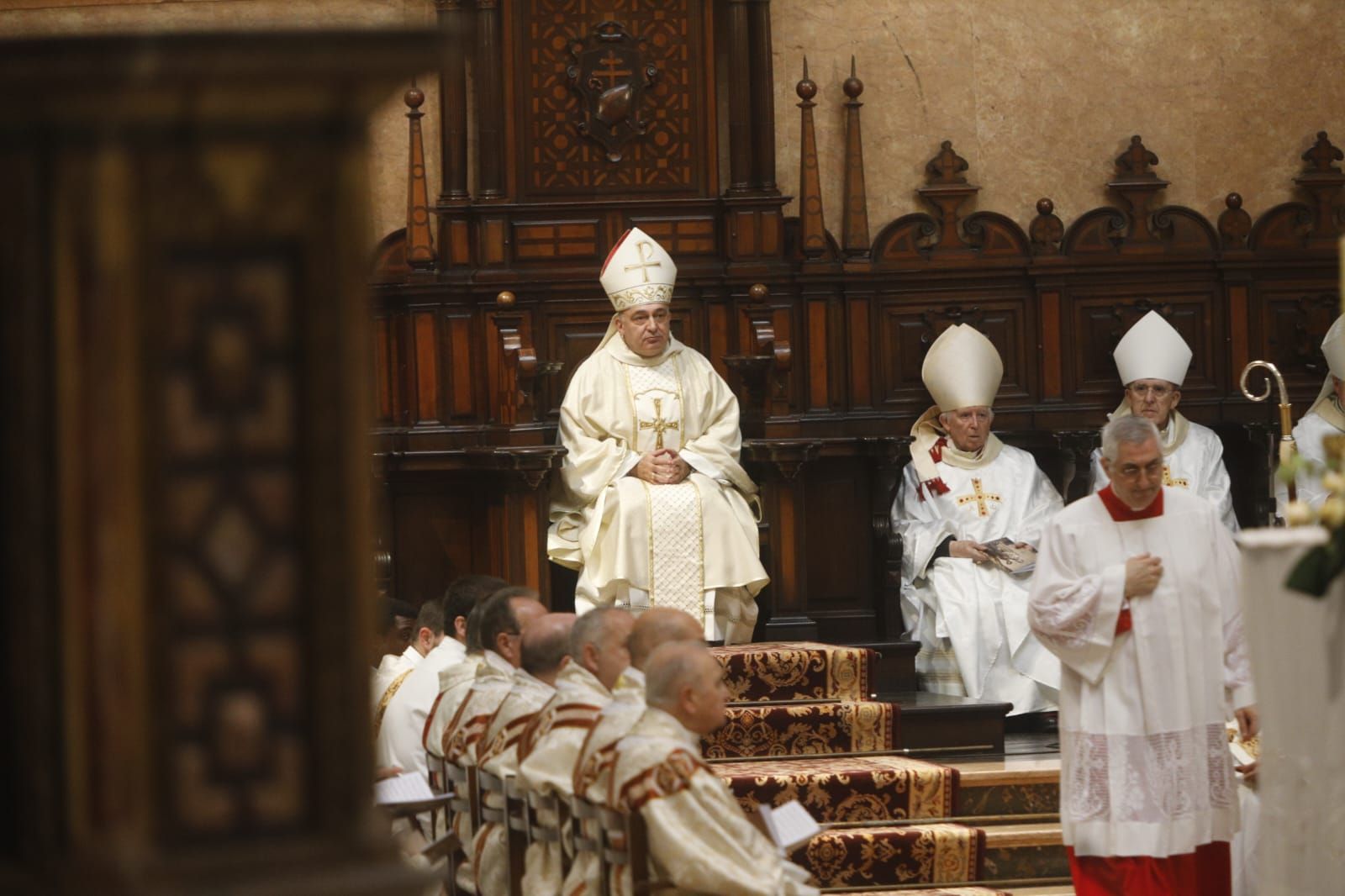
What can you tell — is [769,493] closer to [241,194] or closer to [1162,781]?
[1162,781]

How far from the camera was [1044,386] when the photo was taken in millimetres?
9961

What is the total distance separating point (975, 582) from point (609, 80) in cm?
318

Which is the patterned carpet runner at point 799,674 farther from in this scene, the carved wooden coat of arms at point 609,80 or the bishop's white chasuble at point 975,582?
the carved wooden coat of arms at point 609,80

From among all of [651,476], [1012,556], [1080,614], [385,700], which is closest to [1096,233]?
[1012,556]

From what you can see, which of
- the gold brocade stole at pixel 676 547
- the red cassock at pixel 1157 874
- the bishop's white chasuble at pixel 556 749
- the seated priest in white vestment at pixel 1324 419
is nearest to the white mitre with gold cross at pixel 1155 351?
the seated priest in white vestment at pixel 1324 419

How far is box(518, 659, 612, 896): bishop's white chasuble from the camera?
5105 millimetres

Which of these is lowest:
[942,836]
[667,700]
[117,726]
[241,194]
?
[942,836]

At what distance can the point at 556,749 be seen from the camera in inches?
202

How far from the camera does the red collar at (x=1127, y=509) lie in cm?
629

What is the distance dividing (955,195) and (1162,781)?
4727 mm

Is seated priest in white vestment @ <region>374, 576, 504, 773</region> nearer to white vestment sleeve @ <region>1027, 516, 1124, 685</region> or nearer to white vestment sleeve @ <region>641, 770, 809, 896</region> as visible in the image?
white vestment sleeve @ <region>1027, 516, 1124, 685</region>

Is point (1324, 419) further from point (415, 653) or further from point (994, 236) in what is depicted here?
point (415, 653)

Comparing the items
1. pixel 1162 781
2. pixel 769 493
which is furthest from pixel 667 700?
pixel 769 493

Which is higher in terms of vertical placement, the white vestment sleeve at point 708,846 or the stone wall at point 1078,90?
the stone wall at point 1078,90
